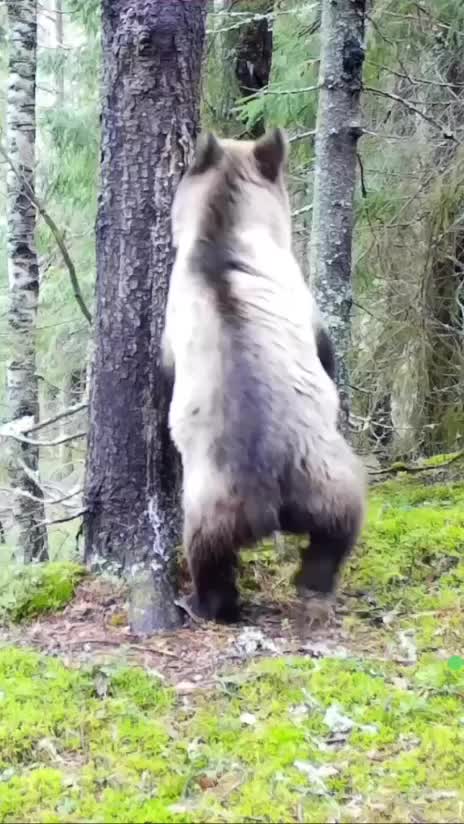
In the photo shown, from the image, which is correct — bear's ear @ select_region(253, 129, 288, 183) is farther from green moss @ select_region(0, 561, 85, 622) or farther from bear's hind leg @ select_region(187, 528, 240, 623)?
green moss @ select_region(0, 561, 85, 622)

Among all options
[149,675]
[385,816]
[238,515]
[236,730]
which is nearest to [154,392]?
[238,515]

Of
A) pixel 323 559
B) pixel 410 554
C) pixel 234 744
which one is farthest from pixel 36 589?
pixel 410 554

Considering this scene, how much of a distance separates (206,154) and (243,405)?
1.31m

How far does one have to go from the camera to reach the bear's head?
425 cm

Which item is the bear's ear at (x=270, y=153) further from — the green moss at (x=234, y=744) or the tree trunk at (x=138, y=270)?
the green moss at (x=234, y=744)

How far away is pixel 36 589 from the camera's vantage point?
4508 mm

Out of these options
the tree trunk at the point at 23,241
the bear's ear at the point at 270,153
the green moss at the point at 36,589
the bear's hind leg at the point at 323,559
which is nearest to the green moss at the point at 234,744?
the bear's hind leg at the point at 323,559

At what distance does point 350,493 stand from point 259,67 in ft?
19.5

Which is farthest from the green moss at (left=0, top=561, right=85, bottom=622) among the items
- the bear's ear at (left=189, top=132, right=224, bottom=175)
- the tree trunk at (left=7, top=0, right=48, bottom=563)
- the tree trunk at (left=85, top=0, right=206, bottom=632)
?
the tree trunk at (left=7, top=0, right=48, bottom=563)

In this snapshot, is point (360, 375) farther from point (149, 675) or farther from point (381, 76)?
point (149, 675)

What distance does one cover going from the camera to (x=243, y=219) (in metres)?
4.39

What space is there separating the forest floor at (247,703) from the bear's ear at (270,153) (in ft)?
6.41

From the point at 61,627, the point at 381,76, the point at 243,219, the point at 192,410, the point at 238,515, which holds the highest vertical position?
the point at 381,76

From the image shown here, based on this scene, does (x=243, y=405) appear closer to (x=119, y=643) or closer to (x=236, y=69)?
(x=119, y=643)
